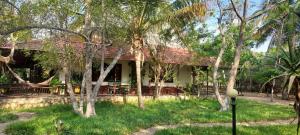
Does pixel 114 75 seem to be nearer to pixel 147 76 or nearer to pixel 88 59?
pixel 147 76

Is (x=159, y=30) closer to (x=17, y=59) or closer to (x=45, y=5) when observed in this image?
(x=45, y=5)

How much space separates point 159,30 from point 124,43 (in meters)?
3.85

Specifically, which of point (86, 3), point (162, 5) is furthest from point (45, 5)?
point (162, 5)

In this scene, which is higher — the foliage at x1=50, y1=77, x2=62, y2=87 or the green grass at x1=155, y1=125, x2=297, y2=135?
the foliage at x1=50, y1=77, x2=62, y2=87

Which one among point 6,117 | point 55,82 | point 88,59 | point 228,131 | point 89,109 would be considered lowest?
point 228,131

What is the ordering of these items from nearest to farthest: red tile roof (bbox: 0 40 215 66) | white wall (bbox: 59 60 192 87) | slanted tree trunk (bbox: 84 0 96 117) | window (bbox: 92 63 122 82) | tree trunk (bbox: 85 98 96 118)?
slanted tree trunk (bbox: 84 0 96 117)
tree trunk (bbox: 85 98 96 118)
red tile roof (bbox: 0 40 215 66)
window (bbox: 92 63 122 82)
white wall (bbox: 59 60 192 87)

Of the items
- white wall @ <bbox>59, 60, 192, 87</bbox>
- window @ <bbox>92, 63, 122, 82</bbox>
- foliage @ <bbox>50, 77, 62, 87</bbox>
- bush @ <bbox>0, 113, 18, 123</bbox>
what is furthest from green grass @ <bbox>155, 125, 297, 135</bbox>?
window @ <bbox>92, 63, 122, 82</bbox>

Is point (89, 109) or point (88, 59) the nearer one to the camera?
point (88, 59)

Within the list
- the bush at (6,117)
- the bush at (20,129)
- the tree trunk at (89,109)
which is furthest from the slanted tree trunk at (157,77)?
the bush at (20,129)

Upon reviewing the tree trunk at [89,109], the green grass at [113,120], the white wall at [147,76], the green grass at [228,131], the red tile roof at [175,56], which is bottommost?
the green grass at [228,131]

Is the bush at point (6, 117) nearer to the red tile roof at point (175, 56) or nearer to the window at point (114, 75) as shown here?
the red tile roof at point (175, 56)

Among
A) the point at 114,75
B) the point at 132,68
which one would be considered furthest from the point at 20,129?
the point at 132,68

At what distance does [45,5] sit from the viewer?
45.2 feet

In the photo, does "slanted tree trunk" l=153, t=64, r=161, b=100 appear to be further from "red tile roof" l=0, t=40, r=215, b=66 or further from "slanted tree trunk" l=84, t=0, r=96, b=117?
"slanted tree trunk" l=84, t=0, r=96, b=117
